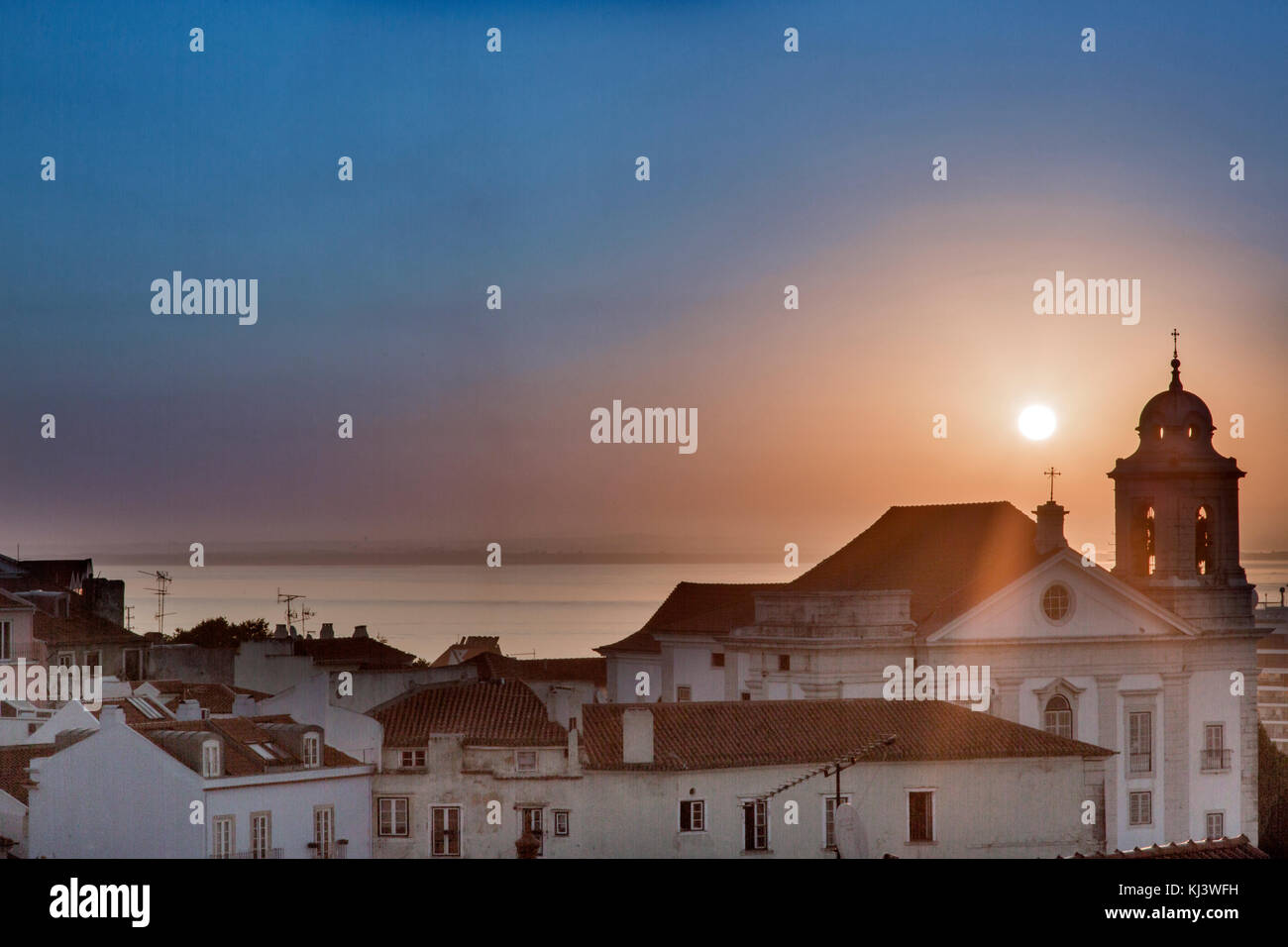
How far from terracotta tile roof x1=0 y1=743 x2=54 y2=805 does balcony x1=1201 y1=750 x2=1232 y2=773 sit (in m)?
21.1

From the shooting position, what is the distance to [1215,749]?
39094mm

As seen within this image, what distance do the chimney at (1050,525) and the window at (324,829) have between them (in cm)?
1527

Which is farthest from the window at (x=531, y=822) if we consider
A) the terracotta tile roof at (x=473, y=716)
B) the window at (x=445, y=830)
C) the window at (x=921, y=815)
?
the window at (x=921, y=815)

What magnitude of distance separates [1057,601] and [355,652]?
57.8 ft

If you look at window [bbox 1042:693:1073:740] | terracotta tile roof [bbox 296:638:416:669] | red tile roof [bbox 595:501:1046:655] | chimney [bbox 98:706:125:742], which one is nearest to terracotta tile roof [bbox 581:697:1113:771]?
window [bbox 1042:693:1073:740]

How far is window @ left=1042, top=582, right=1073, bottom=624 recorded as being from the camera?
3703cm

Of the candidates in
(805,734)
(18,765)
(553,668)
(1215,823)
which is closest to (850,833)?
(805,734)

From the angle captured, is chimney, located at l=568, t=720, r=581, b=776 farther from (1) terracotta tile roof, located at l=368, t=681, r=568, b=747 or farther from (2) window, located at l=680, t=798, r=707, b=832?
(2) window, located at l=680, t=798, r=707, b=832

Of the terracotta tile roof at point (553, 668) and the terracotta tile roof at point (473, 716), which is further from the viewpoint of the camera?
the terracotta tile roof at point (553, 668)

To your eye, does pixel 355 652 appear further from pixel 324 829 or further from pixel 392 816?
pixel 324 829

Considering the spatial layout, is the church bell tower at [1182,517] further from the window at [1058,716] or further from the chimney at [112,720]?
the chimney at [112,720]

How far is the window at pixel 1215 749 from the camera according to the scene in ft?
128
